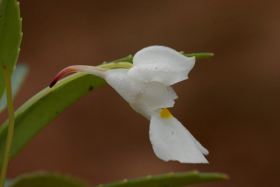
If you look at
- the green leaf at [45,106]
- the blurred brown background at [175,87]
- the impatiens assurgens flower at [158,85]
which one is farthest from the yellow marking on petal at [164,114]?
the blurred brown background at [175,87]

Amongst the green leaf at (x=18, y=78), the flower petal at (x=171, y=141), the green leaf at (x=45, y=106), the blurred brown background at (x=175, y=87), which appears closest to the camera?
the flower petal at (x=171, y=141)

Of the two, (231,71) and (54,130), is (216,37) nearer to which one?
(231,71)

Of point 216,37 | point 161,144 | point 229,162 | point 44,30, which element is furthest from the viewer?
point 44,30

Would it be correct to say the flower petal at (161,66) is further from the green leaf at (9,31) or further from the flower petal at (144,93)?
the green leaf at (9,31)

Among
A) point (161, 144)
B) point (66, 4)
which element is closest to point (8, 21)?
point (161, 144)

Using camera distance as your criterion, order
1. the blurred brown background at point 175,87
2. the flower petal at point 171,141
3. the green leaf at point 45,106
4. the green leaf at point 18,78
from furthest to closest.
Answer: the blurred brown background at point 175,87 < the green leaf at point 18,78 < the green leaf at point 45,106 < the flower petal at point 171,141

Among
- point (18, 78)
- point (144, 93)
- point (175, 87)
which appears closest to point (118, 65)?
point (144, 93)
